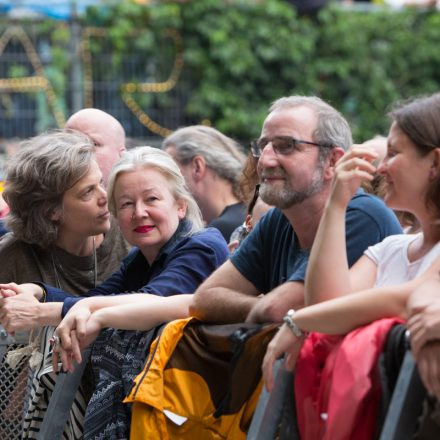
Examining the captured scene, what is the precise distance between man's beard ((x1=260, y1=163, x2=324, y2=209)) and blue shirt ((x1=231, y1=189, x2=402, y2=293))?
6.0 inches

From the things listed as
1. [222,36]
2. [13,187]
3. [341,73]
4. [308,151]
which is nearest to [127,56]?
[222,36]

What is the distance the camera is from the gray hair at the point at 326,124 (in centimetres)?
425

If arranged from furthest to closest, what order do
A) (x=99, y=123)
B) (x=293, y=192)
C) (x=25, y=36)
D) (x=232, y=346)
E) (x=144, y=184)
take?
(x=25, y=36) < (x=99, y=123) < (x=144, y=184) < (x=293, y=192) < (x=232, y=346)

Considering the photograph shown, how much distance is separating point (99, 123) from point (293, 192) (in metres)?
2.40

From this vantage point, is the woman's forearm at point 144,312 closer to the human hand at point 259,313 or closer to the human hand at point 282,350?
the human hand at point 259,313

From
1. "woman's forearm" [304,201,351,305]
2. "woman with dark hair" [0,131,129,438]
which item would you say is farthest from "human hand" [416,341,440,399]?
"woman with dark hair" [0,131,129,438]

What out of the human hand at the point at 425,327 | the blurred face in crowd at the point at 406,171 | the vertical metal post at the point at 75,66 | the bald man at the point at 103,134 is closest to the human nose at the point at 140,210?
the bald man at the point at 103,134

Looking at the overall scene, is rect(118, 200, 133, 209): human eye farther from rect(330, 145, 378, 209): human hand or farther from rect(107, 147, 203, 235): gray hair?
Result: rect(330, 145, 378, 209): human hand

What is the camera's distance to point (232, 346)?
3.72 meters

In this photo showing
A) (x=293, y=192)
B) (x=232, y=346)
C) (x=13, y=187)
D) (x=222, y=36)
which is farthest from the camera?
(x=222, y=36)

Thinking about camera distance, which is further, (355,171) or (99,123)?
(99,123)

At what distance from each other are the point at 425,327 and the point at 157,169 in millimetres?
2232

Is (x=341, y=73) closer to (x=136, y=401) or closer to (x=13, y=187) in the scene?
(x=13, y=187)

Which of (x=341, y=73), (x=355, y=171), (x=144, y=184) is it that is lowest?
(x=341, y=73)
